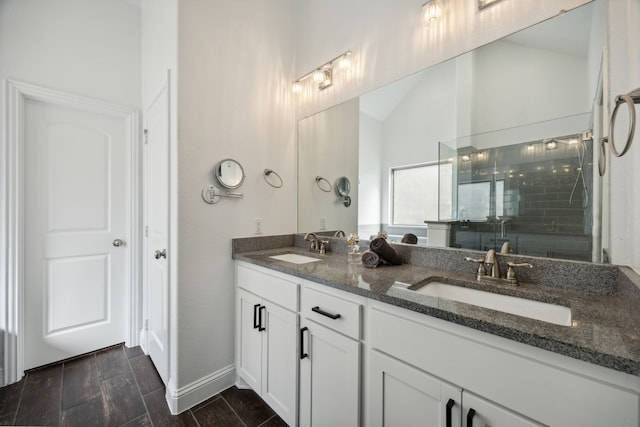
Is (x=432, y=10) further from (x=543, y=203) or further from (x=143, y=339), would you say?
(x=143, y=339)

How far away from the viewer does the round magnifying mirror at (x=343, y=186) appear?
190cm

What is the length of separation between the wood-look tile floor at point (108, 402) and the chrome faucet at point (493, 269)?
1.32m

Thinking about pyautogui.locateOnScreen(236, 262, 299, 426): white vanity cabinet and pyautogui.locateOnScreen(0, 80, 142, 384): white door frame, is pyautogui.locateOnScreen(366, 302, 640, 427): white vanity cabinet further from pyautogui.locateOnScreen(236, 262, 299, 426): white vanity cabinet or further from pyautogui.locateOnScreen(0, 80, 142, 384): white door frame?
pyautogui.locateOnScreen(0, 80, 142, 384): white door frame

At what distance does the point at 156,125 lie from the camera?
1.91m

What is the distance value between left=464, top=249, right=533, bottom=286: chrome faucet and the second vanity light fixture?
4.91 feet

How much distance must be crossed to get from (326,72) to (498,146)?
4.27 feet

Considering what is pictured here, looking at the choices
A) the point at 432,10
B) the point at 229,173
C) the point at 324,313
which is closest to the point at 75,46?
the point at 229,173

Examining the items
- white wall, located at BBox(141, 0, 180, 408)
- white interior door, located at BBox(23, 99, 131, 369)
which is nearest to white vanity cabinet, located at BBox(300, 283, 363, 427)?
white wall, located at BBox(141, 0, 180, 408)

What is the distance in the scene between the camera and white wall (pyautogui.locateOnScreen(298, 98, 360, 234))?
73.7 inches

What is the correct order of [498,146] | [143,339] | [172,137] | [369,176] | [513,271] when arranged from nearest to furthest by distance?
[513,271] → [498,146] → [172,137] → [369,176] → [143,339]

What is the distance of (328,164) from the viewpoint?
6.79 ft

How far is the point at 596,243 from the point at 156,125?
8.24 feet

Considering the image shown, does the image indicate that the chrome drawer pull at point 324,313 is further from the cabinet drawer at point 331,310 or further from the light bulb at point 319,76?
the light bulb at point 319,76

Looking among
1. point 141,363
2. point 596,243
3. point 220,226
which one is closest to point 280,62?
point 220,226
